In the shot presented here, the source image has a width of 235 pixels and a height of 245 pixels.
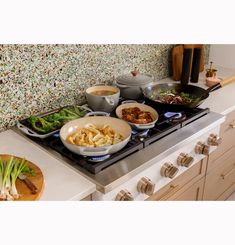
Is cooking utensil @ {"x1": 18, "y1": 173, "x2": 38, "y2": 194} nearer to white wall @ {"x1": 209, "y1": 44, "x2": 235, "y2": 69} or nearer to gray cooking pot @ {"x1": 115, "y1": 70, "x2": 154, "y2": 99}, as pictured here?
gray cooking pot @ {"x1": 115, "y1": 70, "x2": 154, "y2": 99}

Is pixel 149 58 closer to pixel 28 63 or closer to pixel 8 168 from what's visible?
pixel 28 63

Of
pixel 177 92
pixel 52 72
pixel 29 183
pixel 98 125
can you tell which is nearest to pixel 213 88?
pixel 177 92

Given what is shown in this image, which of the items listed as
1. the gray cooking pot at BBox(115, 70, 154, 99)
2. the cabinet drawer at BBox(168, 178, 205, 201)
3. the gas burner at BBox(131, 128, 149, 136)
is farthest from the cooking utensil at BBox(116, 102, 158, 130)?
the cabinet drawer at BBox(168, 178, 205, 201)

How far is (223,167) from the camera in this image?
1.98 meters

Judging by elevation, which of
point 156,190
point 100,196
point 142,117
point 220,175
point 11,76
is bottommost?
point 220,175

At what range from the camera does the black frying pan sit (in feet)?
5.30

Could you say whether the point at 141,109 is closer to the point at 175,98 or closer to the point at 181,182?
the point at 175,98

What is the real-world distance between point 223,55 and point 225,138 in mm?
894

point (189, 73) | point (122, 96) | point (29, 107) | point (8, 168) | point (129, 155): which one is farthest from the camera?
point (189, 73)

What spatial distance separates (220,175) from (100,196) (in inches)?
42.5

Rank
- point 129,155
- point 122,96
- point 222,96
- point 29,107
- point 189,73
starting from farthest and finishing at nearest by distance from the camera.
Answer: point 189,73 → point 222,96 → point 122,96 → point 29,107 → point 129,155

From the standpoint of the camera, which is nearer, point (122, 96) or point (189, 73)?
point (122, 96)

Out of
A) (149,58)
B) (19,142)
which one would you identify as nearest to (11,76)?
(19,142)

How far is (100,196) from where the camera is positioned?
1117 millimetres
